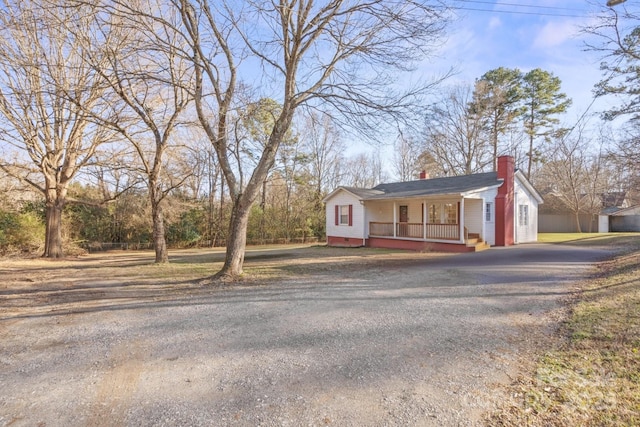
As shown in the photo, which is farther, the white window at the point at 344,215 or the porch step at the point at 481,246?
the white window at the point at 344,215

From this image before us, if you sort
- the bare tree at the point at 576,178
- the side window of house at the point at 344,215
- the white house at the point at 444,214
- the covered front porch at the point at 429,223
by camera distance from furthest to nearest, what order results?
the bare tree at the point at 576,178 < the side window of house at the point at 344,215 < the white house at the point at 444,214 < the covered front porch at the point at 429,223

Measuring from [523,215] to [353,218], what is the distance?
9.21 metres

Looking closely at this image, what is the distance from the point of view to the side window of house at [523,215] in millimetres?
18031

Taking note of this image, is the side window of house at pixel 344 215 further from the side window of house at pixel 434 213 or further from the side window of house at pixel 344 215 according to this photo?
the side window of house at pixel 434 213

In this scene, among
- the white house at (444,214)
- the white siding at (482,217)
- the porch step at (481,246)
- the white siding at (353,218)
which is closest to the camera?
the porch step at (481,246)

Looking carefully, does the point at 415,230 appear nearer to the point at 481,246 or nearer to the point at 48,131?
the point at 481,246

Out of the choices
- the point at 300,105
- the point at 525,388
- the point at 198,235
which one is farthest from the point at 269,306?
the point at 198,235

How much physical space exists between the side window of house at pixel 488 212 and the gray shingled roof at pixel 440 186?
1.03 meters

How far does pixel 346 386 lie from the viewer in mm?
3037

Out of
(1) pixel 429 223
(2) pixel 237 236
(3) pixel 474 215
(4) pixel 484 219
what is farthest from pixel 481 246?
(2) pixel 237 236

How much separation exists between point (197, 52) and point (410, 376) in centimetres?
872

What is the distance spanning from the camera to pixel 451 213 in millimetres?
18438

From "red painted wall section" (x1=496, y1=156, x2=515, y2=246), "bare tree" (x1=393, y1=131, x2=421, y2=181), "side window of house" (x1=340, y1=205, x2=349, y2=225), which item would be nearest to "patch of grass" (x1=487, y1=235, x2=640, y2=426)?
"red painted wall section" (x1=496, y1=156, x2=515, y2=246)

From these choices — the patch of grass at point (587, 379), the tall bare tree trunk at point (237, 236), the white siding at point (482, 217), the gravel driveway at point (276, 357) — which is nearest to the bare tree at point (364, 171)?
the white siding at point (482, 217)
